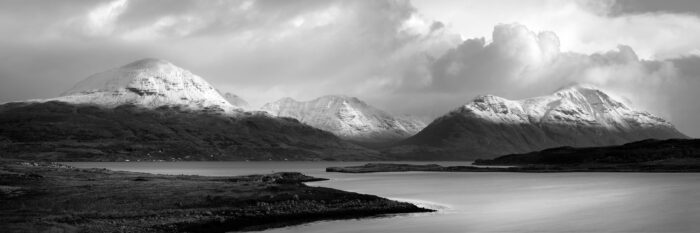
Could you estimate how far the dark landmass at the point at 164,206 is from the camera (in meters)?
68.6

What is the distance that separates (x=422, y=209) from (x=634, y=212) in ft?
102

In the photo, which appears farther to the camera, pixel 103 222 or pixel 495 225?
pixel 495 225

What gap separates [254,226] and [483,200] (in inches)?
2290

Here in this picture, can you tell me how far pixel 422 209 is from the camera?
312 feet

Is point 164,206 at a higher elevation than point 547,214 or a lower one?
higher

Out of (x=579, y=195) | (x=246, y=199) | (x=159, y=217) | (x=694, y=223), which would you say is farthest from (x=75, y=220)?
(x=579, y=195)

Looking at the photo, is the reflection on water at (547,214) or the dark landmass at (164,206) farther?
the reflection on water at (547,214)

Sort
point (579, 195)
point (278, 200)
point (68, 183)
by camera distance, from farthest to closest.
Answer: point (579, 195), point (68, 183), point (278, 200)

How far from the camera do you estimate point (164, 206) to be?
8350 centimetres

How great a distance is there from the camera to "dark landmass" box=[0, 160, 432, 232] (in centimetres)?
6856

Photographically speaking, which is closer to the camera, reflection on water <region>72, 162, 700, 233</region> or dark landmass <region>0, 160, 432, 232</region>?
dark landmass <region>0, 160, 432, 232</region>

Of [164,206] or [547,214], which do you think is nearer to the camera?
[164,206]

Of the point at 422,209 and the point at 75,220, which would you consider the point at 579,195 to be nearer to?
the point at 422,209

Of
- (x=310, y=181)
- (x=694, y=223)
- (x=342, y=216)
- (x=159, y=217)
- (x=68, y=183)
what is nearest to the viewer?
(x=159, y=217)
